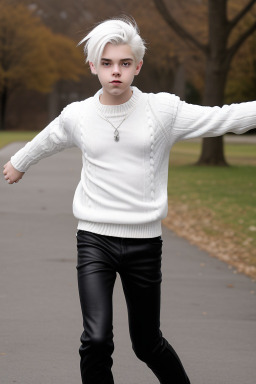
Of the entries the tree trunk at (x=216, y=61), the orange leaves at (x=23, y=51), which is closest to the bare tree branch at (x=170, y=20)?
the tree trunk at (x=216, y=61)

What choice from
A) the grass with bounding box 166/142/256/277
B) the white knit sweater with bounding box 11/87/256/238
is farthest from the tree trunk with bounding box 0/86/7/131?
the white knit sweater with bounding box 11/87/256/238

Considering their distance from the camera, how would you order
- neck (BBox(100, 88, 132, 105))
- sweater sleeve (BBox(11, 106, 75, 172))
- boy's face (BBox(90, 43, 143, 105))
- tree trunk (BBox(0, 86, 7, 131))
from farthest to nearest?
tree trunk (BBox(0, 86, 7, 131)) < sweater sleeve (BBox(11, 106, 75, 172)) < neck (BBox(100, 88, 132, 105)) < boy's face (BBox(90, 43, 143, 105))

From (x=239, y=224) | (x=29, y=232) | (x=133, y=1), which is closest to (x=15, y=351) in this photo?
(x=29, y=232)

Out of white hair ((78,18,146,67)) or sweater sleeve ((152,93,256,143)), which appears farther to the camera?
sweater sleeve ((152,93,256,143))

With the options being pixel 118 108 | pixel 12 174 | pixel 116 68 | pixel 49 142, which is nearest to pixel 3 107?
pixel 12 174

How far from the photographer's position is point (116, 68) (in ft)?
13.0

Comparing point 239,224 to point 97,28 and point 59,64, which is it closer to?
point 97,28

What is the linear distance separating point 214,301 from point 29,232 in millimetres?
4368

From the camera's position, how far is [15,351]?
18.4 ft

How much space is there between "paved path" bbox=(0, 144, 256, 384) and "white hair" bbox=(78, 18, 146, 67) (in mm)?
1896

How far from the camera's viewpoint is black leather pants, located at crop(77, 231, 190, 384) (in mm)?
3863

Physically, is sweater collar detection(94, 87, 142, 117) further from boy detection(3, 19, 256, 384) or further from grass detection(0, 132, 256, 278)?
grass detection(0, 132, 256, 278)

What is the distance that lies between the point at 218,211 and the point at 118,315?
24.9 feet

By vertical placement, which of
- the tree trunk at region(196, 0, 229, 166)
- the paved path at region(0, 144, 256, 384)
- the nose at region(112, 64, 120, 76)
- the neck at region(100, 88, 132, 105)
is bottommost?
the paved path at region(0, 144, 256, 384)
